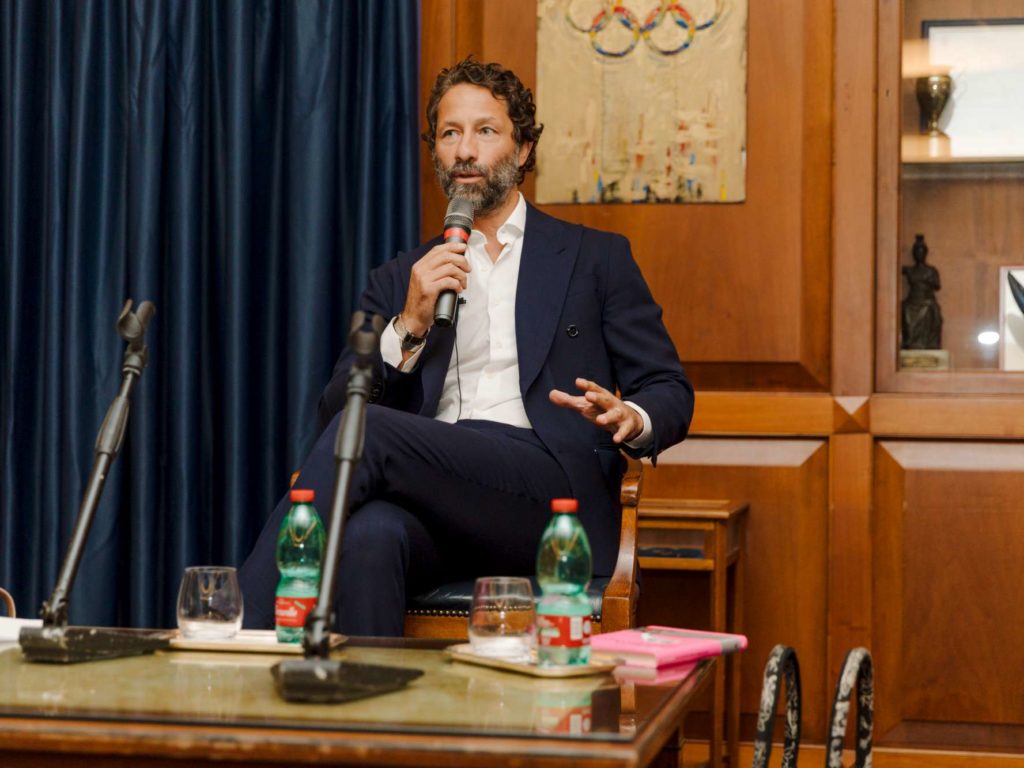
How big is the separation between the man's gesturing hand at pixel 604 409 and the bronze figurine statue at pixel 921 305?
107cm

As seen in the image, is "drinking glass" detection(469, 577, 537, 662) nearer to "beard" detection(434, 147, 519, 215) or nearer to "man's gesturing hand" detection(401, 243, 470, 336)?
"man's gesturing hand" detection(401, 243, 470, 336)

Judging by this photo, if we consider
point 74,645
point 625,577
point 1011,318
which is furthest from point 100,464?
point 1011,318

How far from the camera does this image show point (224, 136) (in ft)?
10.1

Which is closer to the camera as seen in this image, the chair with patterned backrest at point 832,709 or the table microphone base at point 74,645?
the chair with patterned backrest at point 832,709

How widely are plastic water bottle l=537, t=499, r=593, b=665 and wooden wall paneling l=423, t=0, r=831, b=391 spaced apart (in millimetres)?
1614

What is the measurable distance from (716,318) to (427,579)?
1.15 meters

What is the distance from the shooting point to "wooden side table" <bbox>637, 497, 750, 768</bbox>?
2635mm

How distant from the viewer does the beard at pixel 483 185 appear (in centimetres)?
259

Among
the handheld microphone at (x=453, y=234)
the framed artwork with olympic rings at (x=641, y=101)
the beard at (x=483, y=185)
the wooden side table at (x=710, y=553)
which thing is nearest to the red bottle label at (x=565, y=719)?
the handheld microphone at (x=453, y=234)

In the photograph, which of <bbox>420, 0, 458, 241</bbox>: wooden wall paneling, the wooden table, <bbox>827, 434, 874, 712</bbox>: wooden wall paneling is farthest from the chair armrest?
<bbox>420, 0, 458, 241</bbox>: wooden wall paneling

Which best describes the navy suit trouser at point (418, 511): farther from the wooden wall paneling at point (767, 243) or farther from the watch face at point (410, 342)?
the wooden wall paneling at point (767, 243)

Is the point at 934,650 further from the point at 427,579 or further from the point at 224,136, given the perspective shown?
the point at 224,136

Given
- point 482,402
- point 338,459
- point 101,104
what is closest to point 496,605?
point 338,459

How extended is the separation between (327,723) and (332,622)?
0.16 m
